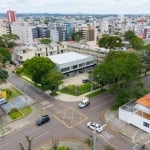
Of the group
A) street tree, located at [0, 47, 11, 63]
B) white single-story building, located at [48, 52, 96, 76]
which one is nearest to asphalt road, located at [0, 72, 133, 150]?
white single-story building, located at [48, 52, 96, 76]

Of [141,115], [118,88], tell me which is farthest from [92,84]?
[141,115]

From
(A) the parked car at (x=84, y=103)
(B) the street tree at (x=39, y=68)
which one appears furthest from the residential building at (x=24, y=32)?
(A) the parked car at (x=84, y=103)

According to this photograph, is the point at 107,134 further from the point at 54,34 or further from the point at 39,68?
the point at 54,34

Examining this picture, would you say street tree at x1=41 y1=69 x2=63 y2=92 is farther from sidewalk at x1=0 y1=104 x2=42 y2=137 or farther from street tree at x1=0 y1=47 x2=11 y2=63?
street tree at x1=0 y1=47 x2=11 y2=63

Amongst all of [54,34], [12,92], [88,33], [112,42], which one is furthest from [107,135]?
[54,34]

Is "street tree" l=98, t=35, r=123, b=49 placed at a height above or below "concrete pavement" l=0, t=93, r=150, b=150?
above

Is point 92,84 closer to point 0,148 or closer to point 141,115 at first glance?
point 141,115
